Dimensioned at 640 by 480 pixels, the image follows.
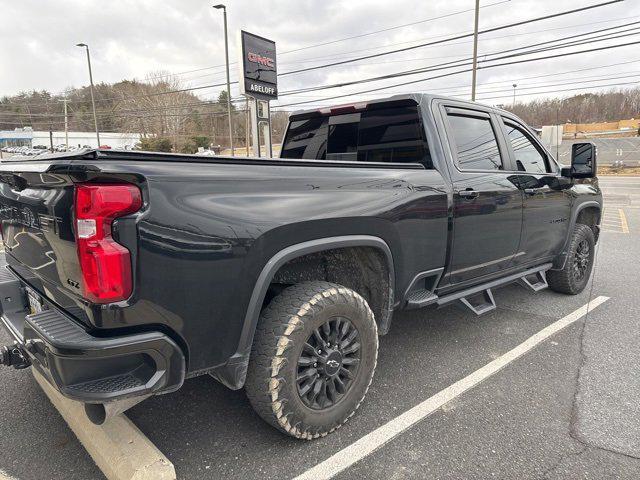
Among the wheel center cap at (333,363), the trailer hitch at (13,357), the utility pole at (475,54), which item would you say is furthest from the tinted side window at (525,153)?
the utility pole at (475,54)

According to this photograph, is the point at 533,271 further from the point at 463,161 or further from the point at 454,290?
the point at 463,161

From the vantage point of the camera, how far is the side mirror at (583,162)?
163 inches

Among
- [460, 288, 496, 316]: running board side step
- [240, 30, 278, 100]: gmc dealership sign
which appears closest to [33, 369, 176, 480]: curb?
[460, 288, 496, 316]: running board side step

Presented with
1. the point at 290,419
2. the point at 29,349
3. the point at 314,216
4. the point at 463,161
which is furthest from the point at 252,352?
the point at 463,161

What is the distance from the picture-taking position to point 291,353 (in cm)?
213

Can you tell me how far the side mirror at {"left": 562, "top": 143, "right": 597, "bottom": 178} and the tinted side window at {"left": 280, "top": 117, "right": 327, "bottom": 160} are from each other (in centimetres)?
244

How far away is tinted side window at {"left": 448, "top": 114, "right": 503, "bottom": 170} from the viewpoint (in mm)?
3277

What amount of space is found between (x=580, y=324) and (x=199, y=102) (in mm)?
56709

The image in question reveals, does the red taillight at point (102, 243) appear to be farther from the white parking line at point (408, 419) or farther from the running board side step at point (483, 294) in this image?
the running board side step at point (483, 294)

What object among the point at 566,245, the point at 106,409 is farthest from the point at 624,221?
the point at 106,409

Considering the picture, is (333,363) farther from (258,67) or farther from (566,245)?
(258,67)

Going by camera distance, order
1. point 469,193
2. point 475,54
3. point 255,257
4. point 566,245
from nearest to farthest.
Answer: point 255,257, point 469,193, point 566,245, point 475,54

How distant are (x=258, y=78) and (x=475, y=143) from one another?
27.5ft

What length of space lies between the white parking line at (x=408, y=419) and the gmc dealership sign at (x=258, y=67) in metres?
8.63
